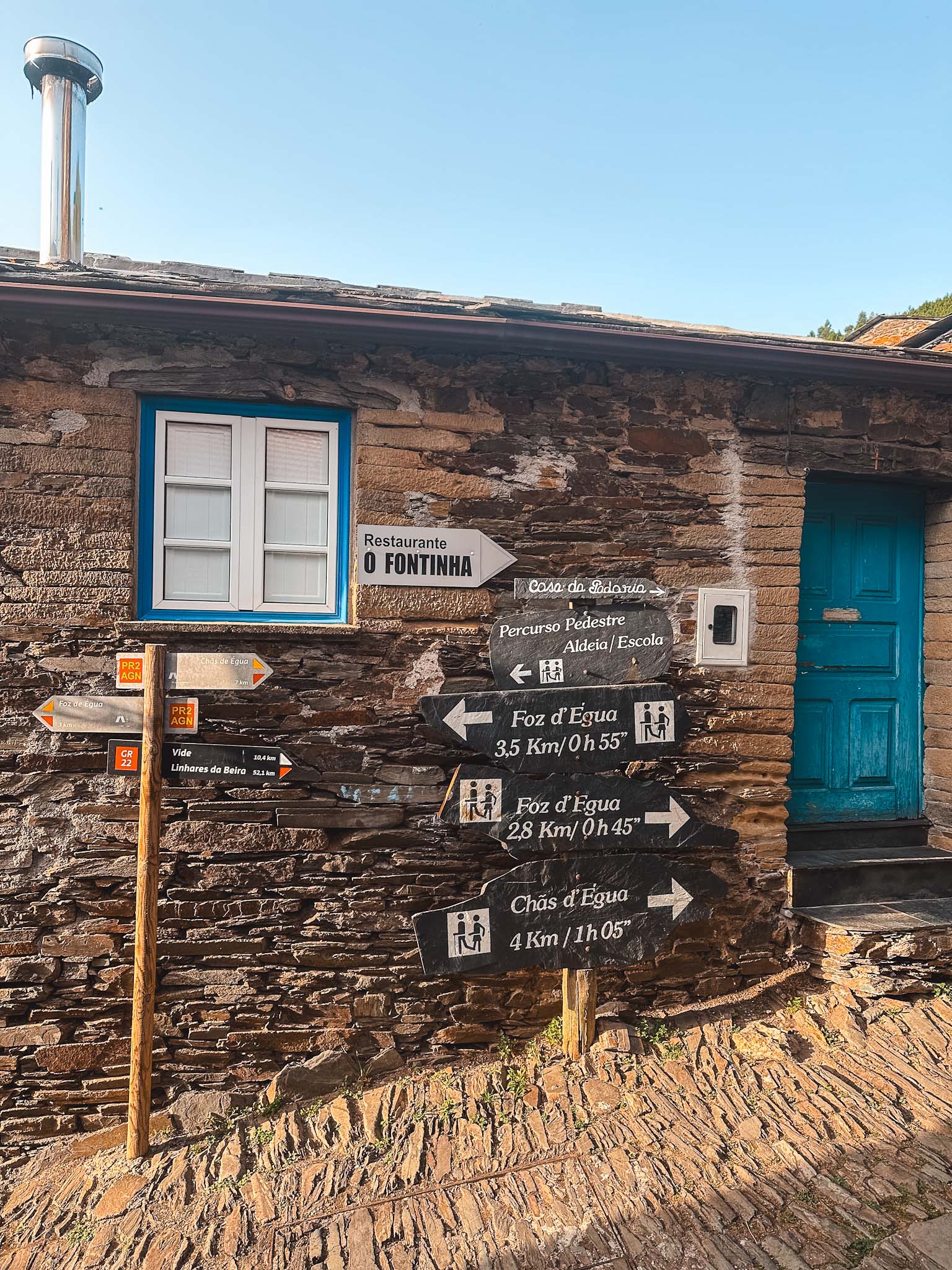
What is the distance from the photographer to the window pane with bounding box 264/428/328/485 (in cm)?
379

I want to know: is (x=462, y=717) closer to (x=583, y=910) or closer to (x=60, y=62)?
(x=583, y=910)

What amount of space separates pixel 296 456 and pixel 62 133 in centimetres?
288

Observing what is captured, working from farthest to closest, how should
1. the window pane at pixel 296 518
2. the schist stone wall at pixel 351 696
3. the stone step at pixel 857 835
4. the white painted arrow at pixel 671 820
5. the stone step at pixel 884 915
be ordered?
the stone step at pixel 857 835
the stone step at pixel 884 915
the window pane at pixel 296 518
the schist stone wall at pixel 351 696
the white painted arrow at pixel 671 820

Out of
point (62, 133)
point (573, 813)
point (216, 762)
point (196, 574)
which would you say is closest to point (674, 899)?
point (573, 813)

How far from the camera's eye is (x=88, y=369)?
3582 mm

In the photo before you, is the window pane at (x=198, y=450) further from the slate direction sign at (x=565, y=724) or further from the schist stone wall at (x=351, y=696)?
the slate direction sign at (x=565, y=724)

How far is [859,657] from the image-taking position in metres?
4.58

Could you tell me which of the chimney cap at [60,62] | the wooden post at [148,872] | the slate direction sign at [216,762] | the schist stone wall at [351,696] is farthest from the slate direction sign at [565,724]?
the chimney cap at [60,62]

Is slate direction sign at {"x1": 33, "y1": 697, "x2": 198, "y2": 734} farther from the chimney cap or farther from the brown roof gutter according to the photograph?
the chimney cap

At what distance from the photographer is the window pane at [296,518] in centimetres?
379

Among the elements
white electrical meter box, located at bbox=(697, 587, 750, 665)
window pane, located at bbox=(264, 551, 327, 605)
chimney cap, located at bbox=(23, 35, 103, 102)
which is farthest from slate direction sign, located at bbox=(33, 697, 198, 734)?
chimney cap, located at bbox=(23, 35, 103, 102)

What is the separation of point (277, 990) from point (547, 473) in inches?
117

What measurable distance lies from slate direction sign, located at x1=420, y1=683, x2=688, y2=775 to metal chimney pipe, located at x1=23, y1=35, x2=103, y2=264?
3.70 m

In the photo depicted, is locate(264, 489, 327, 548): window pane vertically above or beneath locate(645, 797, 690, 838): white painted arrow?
above
